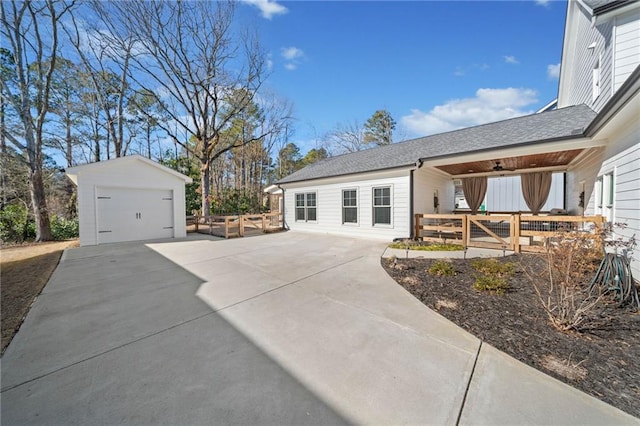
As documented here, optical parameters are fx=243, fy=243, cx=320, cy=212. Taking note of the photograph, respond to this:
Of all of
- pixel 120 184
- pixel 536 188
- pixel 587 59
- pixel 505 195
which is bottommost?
pixel 505 195

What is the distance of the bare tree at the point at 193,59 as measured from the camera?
45.5 ft

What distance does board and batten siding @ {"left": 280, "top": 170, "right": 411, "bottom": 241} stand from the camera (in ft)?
28.2

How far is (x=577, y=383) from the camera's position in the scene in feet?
6.16

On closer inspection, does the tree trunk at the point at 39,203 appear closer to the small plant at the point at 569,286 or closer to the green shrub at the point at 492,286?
the green shrub at the point at 492,286

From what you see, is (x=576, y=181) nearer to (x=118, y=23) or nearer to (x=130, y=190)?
(x=130, y=190)

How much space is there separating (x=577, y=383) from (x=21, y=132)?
1961cm

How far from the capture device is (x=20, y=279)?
4.90 metres

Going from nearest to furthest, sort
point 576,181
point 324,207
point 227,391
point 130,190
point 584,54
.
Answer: point 227,391, point 584,54, point 576,181, point 130,190, point 324,207

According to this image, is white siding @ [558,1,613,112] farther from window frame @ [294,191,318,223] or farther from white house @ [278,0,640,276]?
window frame @ [294,191,318,223]

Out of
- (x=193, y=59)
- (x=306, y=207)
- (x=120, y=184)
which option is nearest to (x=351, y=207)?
(x=306, y=207)

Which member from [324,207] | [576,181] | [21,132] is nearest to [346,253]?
[324,207]

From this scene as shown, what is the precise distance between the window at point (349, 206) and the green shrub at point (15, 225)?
1342 cm

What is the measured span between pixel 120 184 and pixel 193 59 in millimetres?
10332

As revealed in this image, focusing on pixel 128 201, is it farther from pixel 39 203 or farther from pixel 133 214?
pixel 39 203
